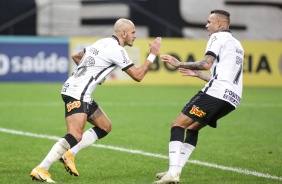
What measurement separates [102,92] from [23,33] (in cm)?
593

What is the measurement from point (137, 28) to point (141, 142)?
52.7 ft

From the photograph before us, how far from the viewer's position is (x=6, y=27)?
90.0 ft

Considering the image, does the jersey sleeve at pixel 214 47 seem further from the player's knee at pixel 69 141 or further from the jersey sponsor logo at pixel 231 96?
the player's knee at pixel 69 141


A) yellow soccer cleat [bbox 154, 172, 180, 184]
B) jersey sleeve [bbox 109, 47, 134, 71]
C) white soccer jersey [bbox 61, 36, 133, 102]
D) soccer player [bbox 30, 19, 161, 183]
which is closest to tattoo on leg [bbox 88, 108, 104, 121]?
soccer player [bbox 30, 19, 161, 183]

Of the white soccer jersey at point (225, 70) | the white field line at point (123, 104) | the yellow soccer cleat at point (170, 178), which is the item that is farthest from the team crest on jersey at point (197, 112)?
the white field line at point (123, 104)

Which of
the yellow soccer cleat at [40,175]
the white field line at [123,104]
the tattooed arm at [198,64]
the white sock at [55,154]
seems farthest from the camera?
the white field line at [123,104]

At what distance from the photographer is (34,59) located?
25750mm

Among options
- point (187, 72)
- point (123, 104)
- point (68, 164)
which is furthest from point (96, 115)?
point (123, 104)

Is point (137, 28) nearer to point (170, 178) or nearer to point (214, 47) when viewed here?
point (214, 47)

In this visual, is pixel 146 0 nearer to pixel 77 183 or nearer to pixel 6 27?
pixel 6 27

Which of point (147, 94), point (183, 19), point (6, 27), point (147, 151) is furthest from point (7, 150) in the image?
point (183, 19)

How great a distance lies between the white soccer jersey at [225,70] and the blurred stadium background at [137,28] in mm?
17005

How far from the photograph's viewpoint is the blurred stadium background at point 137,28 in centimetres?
2589

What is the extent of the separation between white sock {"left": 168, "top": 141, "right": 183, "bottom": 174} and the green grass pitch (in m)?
0.42
